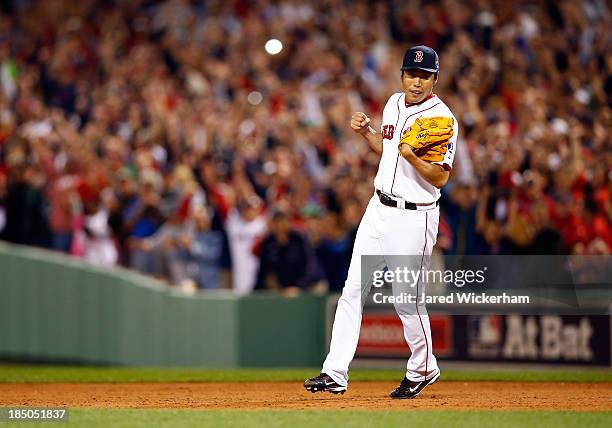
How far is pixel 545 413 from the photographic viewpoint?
749 cm

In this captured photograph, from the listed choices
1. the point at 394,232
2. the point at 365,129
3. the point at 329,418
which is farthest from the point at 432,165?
the point at 329,418

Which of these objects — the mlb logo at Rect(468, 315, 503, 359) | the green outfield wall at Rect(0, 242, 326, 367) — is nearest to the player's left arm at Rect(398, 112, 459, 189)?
the mlb logo at Rect(468, 315, 503, 359)

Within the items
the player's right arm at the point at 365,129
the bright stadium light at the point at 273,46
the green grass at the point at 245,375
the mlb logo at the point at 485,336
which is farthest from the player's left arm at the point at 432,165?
the bright stadium light at the point at 273,46

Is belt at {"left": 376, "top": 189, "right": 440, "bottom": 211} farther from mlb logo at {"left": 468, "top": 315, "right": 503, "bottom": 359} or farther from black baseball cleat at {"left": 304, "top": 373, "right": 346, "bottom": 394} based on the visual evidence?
mlb logo at {"left": 468, "top": 315, "right": 503, "bottom": 359}

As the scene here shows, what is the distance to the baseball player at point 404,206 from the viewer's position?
8.00m

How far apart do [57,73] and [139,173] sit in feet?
15.5

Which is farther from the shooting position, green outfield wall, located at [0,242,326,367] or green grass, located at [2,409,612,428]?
green outfield wall, located at [0,242,326,367]

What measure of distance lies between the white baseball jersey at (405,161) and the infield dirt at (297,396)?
1411 mm

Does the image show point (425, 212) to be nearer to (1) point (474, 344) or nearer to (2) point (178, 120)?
(1) point (474, 344)

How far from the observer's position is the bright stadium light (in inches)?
622

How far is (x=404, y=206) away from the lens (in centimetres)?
807

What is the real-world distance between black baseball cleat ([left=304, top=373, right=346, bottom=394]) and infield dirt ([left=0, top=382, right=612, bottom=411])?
90 millimetres

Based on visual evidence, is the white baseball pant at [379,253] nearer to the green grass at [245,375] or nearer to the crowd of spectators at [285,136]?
the green grass at [245,375]

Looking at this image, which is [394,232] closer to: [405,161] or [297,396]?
[405,161]
